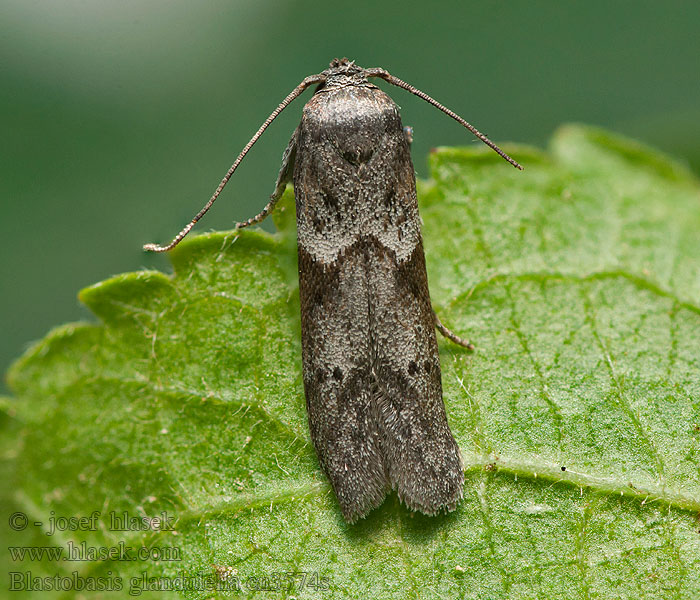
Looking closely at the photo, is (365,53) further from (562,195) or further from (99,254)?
(99,254)

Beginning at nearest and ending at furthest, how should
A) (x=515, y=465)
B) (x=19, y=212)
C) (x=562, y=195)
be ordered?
(x=515, y=465) < (x=562, y=195) < (x=19, y=212)

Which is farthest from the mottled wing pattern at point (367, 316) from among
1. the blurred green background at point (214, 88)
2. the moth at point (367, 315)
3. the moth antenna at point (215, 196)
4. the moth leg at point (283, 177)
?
the blurred green background at point (214, 88)

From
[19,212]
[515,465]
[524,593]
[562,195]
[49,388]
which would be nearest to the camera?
[524,593]

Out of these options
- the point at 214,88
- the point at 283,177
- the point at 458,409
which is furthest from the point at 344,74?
the point at 458,409

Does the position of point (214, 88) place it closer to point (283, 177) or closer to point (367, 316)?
point (283, 177)

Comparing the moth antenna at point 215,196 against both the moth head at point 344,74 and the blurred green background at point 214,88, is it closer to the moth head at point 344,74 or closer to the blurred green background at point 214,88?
the moth head at point 344,74

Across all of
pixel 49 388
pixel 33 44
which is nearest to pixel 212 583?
pixel 49 388

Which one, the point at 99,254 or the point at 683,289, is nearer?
the point at 683,289

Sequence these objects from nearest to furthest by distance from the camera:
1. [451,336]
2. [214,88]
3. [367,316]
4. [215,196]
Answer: [367,316] < [451,336] < [215,196] < [214,88]
